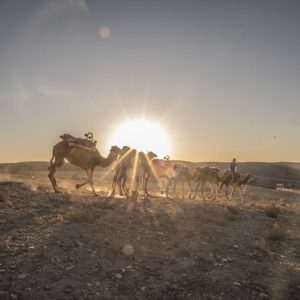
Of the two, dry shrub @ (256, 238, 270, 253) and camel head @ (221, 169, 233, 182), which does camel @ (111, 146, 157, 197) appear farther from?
dry shrub @ (256, 238, 270, 253)

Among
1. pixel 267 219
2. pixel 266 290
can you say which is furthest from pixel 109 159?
pixel 266 290

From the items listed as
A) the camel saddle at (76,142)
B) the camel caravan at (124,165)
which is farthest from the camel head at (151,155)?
the camel saddle at (76,142)

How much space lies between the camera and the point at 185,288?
31.9 feet

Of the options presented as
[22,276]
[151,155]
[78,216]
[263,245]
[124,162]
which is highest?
[151,155]

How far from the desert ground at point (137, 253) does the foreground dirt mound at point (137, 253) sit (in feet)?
0.07

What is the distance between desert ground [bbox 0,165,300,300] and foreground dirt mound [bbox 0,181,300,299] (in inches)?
0.9

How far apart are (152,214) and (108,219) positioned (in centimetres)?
181

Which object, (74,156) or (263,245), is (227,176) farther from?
(263,245)

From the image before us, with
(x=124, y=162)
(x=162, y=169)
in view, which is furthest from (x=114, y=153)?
(x=162, y=169)

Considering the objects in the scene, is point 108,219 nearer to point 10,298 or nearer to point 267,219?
point 10,298

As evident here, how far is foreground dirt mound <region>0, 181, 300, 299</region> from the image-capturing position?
934cm

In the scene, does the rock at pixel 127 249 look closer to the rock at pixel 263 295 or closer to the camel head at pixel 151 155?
the rock at pixel 263 295

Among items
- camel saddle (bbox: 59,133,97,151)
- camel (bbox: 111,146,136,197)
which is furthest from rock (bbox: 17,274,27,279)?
camel (bbox: 111,146,136,197)

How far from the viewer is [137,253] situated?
36.7ft
